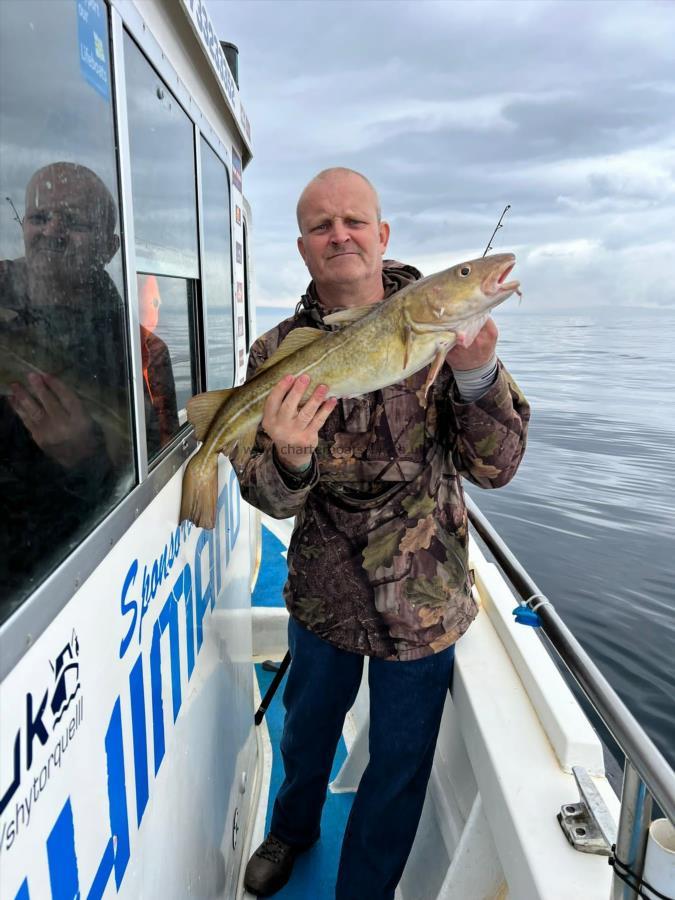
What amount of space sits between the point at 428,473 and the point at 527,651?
0.84 metres

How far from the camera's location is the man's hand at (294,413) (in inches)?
74.8

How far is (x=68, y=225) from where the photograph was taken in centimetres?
116

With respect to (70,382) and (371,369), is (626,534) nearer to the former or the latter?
(371,369)

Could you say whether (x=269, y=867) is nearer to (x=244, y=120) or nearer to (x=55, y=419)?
(x=55, y=419)

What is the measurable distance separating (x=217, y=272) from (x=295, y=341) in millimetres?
1265

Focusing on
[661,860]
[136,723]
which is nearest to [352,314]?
[136,723]

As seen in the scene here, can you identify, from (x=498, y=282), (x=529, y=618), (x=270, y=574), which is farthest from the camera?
(x=270, y=574)

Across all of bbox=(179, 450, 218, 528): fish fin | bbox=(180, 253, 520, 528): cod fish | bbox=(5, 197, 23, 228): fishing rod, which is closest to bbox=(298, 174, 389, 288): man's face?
bbox=(180, 253, 520, 528): cod fish

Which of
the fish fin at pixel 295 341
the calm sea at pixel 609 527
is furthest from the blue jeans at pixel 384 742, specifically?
the calm sea at pixel 609 527

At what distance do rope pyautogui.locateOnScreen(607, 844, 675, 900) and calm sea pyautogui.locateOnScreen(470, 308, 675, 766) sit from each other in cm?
461

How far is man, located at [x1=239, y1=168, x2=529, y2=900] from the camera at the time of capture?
219 cm

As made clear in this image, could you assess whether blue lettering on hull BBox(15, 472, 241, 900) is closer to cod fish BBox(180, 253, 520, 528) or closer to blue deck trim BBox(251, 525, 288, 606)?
cod fish BBox(180, 253, 520, 528)

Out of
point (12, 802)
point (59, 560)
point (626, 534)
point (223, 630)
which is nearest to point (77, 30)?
point (59, 560)

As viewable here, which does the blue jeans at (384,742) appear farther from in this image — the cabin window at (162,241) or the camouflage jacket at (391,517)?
the cabin window at (162,241)
